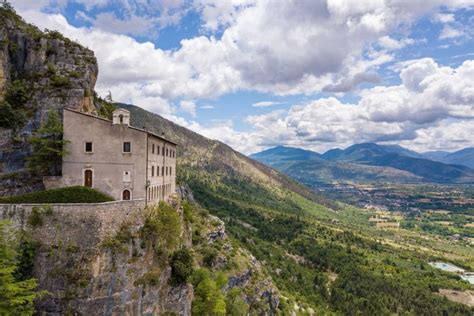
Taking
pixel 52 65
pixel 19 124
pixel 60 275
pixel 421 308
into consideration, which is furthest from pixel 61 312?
pixel 421 308

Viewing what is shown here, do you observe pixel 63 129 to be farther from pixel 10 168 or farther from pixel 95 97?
pixel 95 97

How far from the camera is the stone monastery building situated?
185 ft

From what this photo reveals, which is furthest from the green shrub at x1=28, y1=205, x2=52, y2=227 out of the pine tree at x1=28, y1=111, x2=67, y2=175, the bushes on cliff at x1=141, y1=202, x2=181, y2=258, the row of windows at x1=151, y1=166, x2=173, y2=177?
the row of windows at x1=151, y1=166, x2=173, y2=177

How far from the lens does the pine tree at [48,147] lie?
187 feet

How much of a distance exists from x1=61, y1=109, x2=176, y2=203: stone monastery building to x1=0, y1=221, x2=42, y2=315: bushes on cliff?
14.1 meters

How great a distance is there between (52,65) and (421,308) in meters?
169

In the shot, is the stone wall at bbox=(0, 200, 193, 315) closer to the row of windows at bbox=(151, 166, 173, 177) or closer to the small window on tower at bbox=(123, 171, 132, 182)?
the small window on tower at bbox=(123, 171, 132, 182)

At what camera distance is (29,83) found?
66.1 m

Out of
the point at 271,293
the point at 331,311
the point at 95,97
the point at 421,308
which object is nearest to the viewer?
the point at 95,97

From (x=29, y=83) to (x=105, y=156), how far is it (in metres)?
23.1

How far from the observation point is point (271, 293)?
11312 centimetres

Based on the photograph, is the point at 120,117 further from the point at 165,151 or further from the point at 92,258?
the point at 92,258

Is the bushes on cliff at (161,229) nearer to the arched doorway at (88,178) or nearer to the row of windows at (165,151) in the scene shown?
the row of windows at (165,151)

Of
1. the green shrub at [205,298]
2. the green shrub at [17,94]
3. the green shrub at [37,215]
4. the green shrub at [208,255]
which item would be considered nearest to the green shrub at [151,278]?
the green shrub at [37,215]
